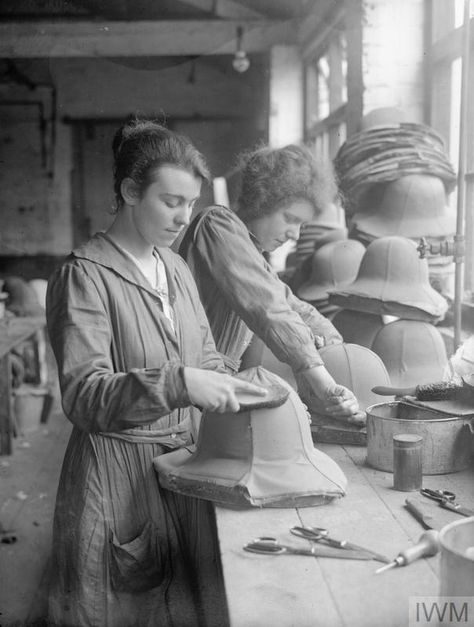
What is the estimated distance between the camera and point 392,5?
4531 millimetres

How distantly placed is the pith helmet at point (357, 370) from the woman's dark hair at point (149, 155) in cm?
87

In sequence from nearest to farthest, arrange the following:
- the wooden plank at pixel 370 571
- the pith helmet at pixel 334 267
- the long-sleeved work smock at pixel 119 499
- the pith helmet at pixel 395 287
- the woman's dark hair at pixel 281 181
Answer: the wooden plank at pixel 370 571 → the long-sleeved work smock at pixel 119 499 → the woman's dark hair at pixel 281 181 → the pith helmet at pixel 395 287 → the pith helmet at pixel 334 267

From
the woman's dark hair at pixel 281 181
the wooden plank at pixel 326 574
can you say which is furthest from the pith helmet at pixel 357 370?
the wooden plank at pixel 326 574

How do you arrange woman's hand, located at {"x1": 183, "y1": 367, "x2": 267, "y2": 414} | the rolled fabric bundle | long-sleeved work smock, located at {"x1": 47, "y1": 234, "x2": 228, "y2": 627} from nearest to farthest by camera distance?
woman's hand, located at {"x1": 183, "y1": 367, "x2": 267, "y2": 414}, long-sleeved work smock, located at {"x1": 47, "y1": 234, "x2": 228, "y2": 627}, the rolled fabric bundle

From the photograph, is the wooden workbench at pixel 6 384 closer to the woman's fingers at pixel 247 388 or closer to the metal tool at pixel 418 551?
the woman's fingers at pixel 247 388

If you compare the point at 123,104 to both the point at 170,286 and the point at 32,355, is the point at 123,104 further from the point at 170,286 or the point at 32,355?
the point at 170,286

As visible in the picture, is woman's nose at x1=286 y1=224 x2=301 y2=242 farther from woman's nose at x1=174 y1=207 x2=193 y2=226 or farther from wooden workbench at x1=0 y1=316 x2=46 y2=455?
wooden workbench at x1=0 y1=316 x2=46 y2=455

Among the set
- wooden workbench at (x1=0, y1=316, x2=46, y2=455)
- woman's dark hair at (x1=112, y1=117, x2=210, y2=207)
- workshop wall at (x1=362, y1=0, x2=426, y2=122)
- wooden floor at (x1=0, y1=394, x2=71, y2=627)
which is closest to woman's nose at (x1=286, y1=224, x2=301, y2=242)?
woman's dark hair at (x1=112, y1=117, x2=210, y2=207)

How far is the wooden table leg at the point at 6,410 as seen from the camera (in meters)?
6.01

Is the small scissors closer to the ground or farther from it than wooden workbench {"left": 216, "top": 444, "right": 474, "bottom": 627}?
farther from it

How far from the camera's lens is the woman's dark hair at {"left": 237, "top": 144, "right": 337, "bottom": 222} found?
288 centimetres

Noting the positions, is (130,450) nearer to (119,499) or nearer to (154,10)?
(119,499)

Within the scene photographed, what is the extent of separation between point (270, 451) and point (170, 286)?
2.01 ft

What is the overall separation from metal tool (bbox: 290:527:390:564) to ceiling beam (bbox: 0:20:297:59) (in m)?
7.51
